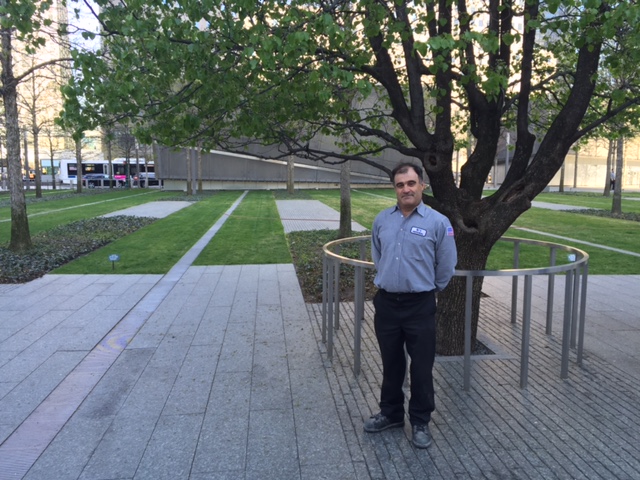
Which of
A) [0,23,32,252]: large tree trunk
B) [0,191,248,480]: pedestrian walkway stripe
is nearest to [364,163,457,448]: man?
[0,191,248,480]: pedestrian walkway stripe

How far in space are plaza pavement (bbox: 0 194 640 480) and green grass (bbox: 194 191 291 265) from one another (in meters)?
3.80

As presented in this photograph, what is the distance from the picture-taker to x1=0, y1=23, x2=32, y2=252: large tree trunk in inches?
429

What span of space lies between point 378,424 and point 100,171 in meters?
57.5

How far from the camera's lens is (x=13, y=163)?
36.7ft

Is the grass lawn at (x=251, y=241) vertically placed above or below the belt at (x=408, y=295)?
below

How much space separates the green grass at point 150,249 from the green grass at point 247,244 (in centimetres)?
63

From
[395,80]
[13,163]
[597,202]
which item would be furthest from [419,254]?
[597,202]

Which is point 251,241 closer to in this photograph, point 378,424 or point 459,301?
point 459,301

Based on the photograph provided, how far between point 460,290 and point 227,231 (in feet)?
36.9

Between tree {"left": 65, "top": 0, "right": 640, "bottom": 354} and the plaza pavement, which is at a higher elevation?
tree {"left": 65, "top": 0, "right": 640, "bottom": 354}

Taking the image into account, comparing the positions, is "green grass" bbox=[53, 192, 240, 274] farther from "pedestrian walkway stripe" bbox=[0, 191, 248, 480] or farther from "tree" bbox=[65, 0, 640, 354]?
"tree" bbox=[65, 0, 640, 354]

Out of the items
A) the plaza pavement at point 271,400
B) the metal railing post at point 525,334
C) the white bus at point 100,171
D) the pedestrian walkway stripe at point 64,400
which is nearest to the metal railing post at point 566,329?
the plaza pavement at point 271,400

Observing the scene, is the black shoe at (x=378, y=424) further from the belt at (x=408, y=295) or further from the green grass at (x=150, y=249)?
the green grass at (x=150, y=249)

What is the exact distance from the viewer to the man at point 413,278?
3412mm
